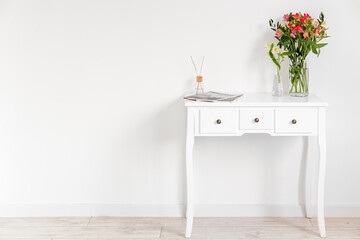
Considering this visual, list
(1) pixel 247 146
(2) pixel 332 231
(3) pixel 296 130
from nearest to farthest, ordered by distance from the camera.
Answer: (3) pixel 296 130 → (2) pixel 332 231 → (1) pixel 247 146

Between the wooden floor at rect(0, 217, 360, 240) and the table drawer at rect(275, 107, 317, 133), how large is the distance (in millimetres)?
629

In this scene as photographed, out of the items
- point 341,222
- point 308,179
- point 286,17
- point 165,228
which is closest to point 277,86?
point 286,17

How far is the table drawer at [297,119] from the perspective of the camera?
2791mm

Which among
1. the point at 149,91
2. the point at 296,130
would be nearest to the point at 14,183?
the point at 149,91

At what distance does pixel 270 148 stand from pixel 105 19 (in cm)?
130

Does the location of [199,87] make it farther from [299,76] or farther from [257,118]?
[299,76]

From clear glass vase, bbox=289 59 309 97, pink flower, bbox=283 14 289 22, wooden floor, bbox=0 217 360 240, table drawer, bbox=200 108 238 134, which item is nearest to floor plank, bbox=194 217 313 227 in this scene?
wooden floor, bbox=0 217 360 240

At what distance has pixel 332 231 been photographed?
2990 mm

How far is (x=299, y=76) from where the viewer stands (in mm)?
3016

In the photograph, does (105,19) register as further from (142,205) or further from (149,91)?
(142,205)

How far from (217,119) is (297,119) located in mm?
439

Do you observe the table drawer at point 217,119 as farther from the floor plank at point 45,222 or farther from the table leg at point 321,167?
the floor plank at point 45,222

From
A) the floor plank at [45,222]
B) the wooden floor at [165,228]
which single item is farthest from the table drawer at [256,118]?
the floor plank at [45,222]

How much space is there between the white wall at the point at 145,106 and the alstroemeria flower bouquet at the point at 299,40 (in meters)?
0.13
